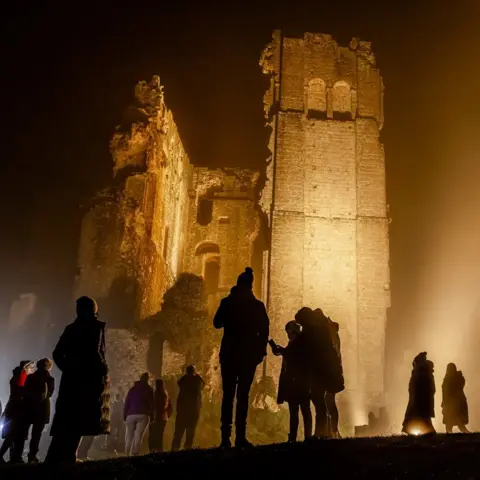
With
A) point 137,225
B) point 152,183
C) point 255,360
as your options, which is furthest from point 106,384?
point 152,183

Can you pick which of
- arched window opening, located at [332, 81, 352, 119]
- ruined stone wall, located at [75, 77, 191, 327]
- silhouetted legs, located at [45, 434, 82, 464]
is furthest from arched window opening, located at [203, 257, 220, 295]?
silhouetted legs, located at [45, 434, 82, 464]

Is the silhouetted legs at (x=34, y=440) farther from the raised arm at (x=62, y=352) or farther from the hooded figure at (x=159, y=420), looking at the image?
the hooded figure at (x=159, y=420)

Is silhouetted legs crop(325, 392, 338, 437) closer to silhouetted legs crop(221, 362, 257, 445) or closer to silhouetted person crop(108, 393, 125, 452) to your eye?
silhouetted legs crop(221, 362, 257, 445)

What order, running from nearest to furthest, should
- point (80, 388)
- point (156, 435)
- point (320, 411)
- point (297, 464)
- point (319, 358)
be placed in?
point (297, 464) < point (80, 388) < point (319, 358) < point (320, 411) < point (156, 435)

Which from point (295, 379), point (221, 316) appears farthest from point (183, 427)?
point (221, 316)

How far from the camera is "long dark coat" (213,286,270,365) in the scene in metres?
6.37

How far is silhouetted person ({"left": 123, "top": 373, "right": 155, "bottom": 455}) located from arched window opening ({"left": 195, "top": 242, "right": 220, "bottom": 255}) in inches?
803

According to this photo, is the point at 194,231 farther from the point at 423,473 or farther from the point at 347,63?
the point at 423,473

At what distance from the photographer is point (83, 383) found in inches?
221

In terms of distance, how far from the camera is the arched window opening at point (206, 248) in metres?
30.5

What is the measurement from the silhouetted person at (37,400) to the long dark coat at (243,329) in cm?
268

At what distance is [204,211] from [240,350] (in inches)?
1010

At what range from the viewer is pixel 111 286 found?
66.4ft

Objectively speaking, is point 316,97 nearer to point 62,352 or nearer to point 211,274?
point 211,274
